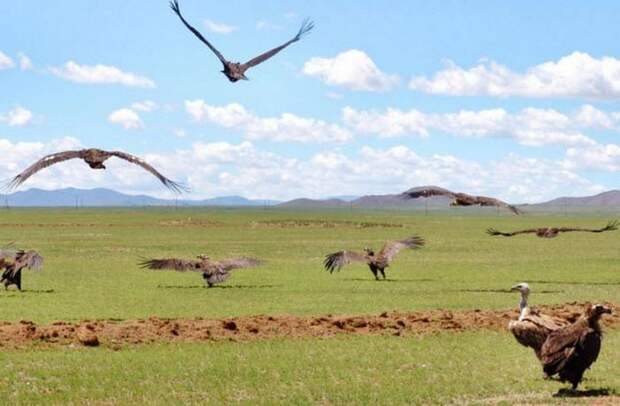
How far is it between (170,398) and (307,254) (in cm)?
4168

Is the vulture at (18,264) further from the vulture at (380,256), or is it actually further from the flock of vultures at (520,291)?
the vulture at (380,256)

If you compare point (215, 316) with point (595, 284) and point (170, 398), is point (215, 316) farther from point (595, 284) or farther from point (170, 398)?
point (595, 284)

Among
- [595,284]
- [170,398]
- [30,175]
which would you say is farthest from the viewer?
[595,284]

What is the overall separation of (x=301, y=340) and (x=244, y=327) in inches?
62.4

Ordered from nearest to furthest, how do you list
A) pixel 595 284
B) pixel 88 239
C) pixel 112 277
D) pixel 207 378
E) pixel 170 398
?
pixel 170 398 < pixel 207 378 < pixel 595 284 < pixel 112 277 < pixel 88 239

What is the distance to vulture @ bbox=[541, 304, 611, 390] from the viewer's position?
46.9 ft

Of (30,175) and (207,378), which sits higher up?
(30,175)

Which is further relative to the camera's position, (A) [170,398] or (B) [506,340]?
(B) [506,340]

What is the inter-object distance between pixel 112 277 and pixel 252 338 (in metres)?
19.6

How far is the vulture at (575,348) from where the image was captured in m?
14.3

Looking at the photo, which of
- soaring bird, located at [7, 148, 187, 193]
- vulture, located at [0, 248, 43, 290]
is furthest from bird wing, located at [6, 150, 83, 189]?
vulture, located at [0, 248, 43, 290]

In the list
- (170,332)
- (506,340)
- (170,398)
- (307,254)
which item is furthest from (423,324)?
(307,254)

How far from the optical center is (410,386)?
15773 millimetres

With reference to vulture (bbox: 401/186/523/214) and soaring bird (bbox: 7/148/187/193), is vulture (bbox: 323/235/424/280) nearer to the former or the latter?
vulture (bbox: 401/186/523/214)
